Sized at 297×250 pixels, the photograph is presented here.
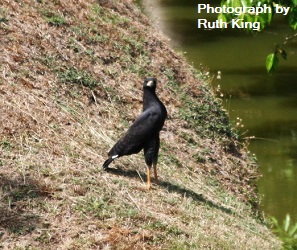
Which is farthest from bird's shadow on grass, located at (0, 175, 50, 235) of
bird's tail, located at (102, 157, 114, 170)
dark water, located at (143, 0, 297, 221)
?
dark water, located at (143, 0, 297, 221)

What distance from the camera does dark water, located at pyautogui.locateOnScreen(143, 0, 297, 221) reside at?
1217cm

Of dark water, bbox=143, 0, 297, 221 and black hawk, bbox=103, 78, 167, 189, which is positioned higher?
black hawk, bbox=103, 78, 167, 189

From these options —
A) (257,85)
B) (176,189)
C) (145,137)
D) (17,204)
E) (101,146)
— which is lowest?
(257,85)

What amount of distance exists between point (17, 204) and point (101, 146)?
7.43ft

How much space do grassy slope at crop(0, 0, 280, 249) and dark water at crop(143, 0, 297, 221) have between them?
2.85ft

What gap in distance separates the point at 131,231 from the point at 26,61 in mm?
4035

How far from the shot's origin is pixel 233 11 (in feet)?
19.9

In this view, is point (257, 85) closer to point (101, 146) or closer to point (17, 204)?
point (101, 146)

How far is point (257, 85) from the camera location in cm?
1775

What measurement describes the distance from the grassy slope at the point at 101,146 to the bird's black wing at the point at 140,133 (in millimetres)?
319

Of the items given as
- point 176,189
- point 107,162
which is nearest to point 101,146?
point 107,162

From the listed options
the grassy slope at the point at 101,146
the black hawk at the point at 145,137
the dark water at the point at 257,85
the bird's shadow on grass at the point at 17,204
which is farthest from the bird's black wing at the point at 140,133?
the dark water at the point at 257,85

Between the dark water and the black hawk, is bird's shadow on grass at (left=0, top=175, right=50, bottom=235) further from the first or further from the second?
the dark water

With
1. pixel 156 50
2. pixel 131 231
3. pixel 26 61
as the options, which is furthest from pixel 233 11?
pixel 156 50
